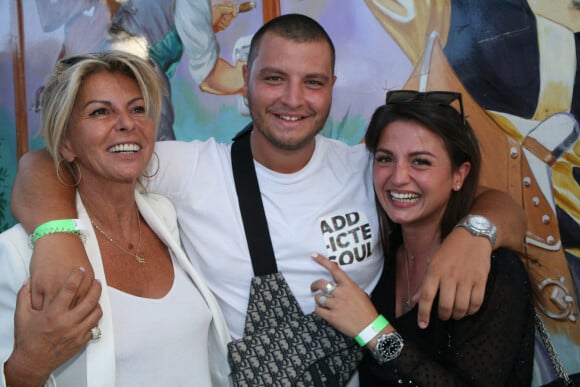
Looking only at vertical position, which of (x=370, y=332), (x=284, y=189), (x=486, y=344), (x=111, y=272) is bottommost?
(x=486, y=344)

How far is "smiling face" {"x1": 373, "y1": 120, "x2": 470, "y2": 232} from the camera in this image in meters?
1.78

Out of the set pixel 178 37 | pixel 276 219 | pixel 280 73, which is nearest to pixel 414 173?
pixel 276 219

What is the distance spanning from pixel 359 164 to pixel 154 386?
1.06 metres

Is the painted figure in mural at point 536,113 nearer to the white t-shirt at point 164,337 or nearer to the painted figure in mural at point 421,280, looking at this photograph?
the painted figure in mural at point 421,280

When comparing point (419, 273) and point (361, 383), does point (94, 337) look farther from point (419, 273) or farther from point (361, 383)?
point (419, 273)

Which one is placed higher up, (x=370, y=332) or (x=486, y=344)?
(x=370, y=332)

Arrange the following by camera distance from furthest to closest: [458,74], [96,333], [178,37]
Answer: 1. [178,37]
2. [458,74]
3. [96,333]

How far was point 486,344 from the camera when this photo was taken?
1520 mm

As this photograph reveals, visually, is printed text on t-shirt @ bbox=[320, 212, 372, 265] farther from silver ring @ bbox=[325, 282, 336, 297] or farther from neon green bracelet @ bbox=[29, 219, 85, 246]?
neon green bracelet @ bbox=[29, 219, 85, 246]

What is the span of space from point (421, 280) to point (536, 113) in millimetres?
830

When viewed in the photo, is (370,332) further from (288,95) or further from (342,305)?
(288,95)

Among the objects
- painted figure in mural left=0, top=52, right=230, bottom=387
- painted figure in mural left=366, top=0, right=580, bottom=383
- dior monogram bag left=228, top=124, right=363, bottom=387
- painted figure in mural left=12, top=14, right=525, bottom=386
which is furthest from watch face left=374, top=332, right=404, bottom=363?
painted figure in mural left=366, top=0, right=580, bottom=383

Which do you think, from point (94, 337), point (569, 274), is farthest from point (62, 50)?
point (569, 274)

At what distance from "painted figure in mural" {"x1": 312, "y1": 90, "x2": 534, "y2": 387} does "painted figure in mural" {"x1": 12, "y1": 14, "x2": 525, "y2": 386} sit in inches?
3.7
